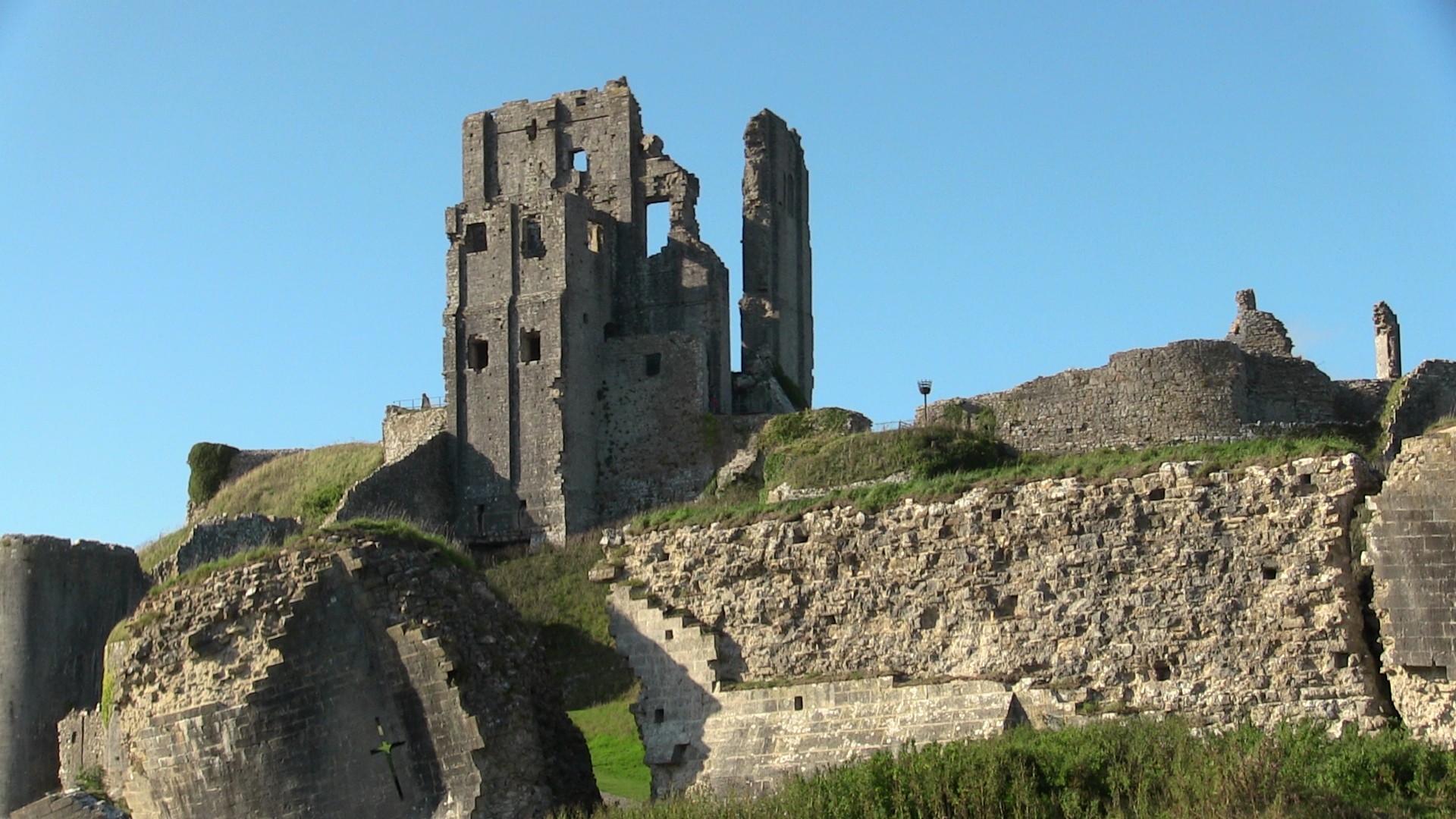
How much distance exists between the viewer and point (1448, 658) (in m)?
19.3

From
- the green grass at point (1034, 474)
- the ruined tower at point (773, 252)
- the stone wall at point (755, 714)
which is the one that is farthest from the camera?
the ruined tower at point (773, 252)

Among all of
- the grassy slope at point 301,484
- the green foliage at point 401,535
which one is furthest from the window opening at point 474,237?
the green foliage at point 401,535

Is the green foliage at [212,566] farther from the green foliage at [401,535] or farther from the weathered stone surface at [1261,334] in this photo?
the weathered stone surface at [1261,334]

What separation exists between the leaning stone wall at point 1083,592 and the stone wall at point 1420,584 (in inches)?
13.0

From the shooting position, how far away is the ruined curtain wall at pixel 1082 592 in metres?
20.3

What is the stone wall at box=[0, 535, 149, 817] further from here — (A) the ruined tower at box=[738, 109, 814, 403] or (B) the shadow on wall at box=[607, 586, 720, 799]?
(A) the ruined tower at box=[738, 109, 814, 403]

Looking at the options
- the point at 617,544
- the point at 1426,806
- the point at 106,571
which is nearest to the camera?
the point at 1426,806

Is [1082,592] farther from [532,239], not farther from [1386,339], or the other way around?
[532,239]

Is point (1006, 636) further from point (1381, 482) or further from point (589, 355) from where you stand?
point (589, 355)

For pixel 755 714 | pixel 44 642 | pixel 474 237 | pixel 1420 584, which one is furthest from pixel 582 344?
pixel 1420 584

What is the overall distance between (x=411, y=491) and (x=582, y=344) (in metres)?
5.30

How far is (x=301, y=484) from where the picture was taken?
5447 centimetres

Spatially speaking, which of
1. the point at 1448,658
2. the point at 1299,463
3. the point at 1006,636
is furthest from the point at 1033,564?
the point at 1448,658

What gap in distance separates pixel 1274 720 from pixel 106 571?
15107 millimetres
